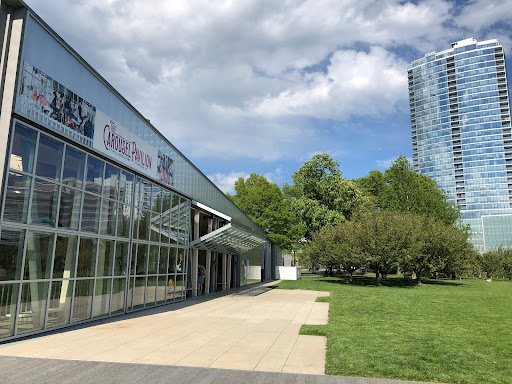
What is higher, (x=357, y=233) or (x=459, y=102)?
(x=459, y=102)

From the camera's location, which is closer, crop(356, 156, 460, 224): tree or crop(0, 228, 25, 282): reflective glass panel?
crop(0, 228, 25, 282): reflective glass panel

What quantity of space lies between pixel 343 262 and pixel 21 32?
26.6 metres

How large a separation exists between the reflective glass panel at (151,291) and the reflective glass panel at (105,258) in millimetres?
2625

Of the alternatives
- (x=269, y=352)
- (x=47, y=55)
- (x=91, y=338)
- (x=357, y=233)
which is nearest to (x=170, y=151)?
(x=47, y=55)

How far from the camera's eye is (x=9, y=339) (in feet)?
23.5

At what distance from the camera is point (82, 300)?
9586mm

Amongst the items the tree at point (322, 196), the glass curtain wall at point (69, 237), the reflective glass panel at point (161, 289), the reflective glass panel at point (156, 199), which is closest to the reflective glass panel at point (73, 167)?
the glass curtain wall at point (69, 237)

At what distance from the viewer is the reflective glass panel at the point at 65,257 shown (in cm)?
860

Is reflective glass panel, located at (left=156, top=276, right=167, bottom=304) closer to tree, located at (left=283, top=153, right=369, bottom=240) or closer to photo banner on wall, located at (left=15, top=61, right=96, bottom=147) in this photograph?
photo banner on wall, located at (left=15, top=61, right=96, bottom=147)

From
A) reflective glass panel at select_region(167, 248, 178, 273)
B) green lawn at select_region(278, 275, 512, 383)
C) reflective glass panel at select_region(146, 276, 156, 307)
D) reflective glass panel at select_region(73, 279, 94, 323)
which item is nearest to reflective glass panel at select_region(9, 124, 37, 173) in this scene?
reflective glass panel at select_region(73, 279, 94, 323)

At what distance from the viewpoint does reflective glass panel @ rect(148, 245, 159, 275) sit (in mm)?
13398

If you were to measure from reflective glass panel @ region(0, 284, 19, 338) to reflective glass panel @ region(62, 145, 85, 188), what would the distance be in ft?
→ 9.08

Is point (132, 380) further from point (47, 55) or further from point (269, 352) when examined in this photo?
point (47, 55)

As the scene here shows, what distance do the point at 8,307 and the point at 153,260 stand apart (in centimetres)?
660
